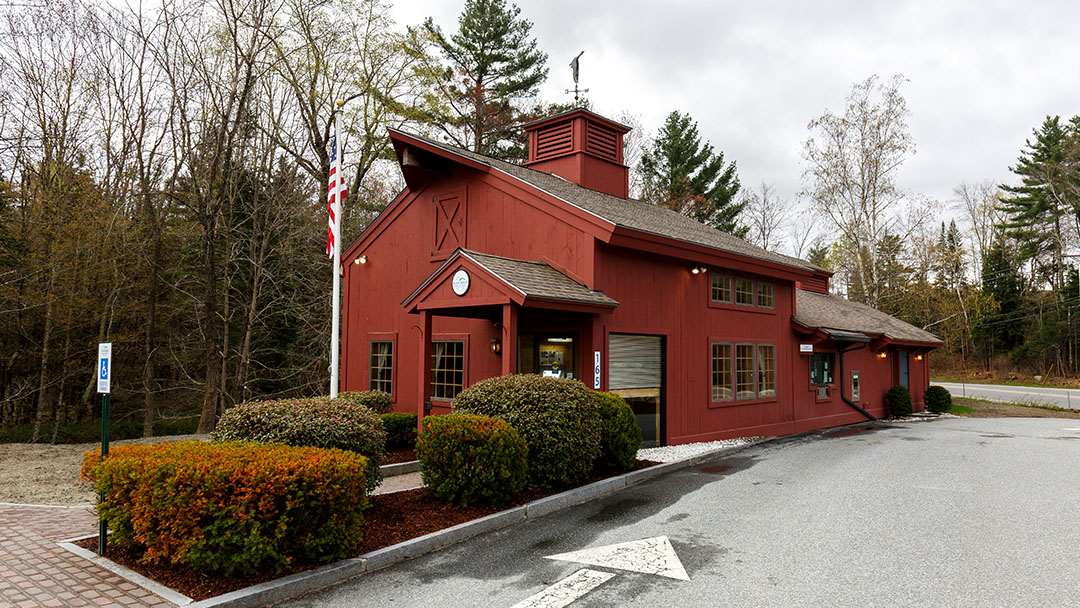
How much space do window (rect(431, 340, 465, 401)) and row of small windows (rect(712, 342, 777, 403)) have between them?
532 cm

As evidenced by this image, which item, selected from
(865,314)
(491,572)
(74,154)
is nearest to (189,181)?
(74,154)

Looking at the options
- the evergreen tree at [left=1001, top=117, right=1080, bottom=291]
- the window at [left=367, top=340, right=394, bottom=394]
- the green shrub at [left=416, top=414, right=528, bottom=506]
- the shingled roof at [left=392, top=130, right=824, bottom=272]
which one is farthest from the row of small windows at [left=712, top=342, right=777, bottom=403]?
the evergreen tree at [left=1001, top=117, right=1080, bottom=291]

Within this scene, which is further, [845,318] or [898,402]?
[898,402]

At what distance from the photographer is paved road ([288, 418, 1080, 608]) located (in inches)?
182

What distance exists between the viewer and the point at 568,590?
4.73m

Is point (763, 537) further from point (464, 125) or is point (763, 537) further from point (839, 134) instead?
point (839, 134)

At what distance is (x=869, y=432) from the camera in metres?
16.0

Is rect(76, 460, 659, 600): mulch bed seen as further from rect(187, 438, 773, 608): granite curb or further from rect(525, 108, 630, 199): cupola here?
rect(525, 108, 630, 199): cupola

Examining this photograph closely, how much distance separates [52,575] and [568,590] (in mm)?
3980

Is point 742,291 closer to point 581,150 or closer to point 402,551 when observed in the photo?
point 581,150

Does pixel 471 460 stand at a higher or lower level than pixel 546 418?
lower

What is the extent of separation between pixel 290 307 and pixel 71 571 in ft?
50.1

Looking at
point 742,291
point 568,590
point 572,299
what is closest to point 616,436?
point 572,299

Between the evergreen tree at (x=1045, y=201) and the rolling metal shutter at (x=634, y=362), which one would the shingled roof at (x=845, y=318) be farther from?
the evergreen tree at (x=1045, y=201)
